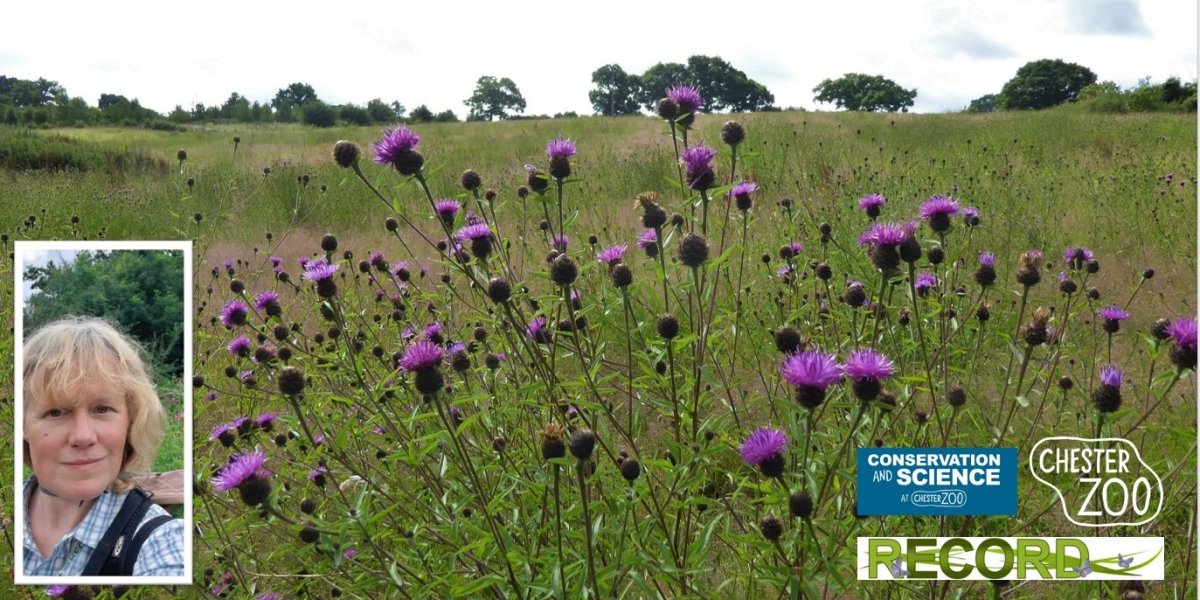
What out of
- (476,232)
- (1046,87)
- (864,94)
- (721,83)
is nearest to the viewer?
(476,232)

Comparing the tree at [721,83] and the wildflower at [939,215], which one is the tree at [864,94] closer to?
the tree at [721,83]

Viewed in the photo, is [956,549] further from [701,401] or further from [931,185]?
[931,185]

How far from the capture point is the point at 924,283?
183 centimetres

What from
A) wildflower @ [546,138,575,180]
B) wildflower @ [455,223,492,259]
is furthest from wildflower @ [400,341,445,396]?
wildflower @ [546,138,575,180]

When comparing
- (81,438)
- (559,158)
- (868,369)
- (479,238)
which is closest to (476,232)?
(479,238)

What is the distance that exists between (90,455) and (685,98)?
4.11 feet

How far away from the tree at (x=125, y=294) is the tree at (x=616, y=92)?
1541mm

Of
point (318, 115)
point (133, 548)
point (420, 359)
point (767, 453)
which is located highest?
point (318, 115)

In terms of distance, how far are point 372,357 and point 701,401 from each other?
1.15 meters

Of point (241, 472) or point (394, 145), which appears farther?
point (394, 145)

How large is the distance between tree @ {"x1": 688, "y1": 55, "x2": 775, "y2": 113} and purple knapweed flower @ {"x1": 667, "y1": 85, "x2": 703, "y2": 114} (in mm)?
79

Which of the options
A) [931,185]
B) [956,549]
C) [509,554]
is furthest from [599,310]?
[931,185]

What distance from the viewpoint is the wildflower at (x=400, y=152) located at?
50.2 inches

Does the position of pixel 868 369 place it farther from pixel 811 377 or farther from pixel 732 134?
pixel 732 134
